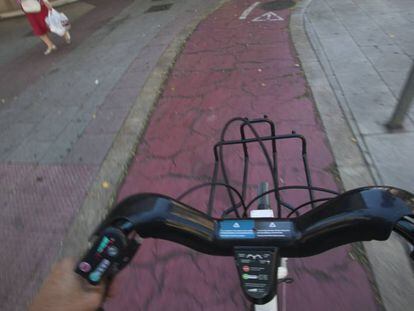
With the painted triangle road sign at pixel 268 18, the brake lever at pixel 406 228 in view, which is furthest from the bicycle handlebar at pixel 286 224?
the painted triangle road sign at pixel 268 18

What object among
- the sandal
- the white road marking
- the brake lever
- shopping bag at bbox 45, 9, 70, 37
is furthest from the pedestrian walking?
the brake lever

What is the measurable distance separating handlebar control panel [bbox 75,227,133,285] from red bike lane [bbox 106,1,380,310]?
3.19ft

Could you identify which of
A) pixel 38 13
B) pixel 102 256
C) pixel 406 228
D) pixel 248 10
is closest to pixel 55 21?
pixel 38 13

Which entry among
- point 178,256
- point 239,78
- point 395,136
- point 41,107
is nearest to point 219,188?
point 178,256

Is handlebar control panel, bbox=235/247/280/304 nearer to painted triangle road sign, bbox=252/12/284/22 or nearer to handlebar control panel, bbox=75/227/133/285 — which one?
handlebar control panel, bbox=75/227/133/285

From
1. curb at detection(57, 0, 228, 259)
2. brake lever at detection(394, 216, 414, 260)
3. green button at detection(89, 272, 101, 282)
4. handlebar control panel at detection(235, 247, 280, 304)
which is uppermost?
brake lever at detection(394, 216, 414, 260)

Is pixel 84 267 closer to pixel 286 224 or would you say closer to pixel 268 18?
pixel 286 224

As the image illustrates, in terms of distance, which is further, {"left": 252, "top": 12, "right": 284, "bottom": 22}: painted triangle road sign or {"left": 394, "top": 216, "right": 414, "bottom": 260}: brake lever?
{"left": 252, "top": 12, "right": 284, "bottom": 22}: painted triangle road sign

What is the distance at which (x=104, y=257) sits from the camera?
773 mm

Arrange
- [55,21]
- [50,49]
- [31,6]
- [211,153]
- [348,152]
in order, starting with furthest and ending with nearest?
[50,49], [55,21], [31,6], [211,153], [348,152]

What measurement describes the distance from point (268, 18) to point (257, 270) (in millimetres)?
6324

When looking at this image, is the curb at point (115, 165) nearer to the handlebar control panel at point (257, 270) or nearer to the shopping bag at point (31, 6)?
the handlebar control panel at point (257, 270)

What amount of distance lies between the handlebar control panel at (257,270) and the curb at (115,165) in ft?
6.85

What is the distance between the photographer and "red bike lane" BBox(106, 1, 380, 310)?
2225 millimetres
